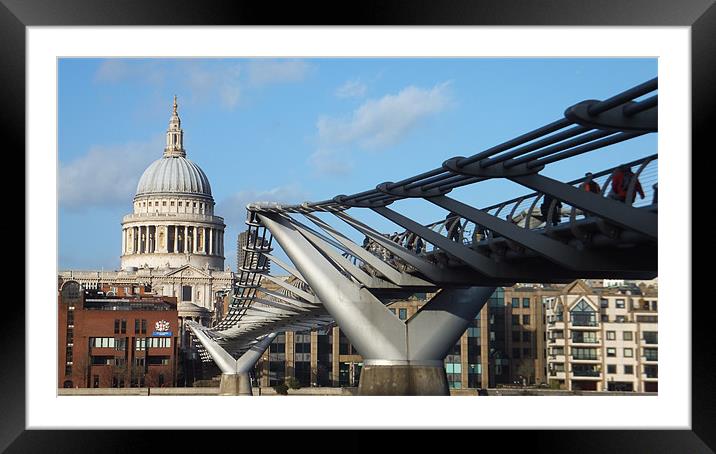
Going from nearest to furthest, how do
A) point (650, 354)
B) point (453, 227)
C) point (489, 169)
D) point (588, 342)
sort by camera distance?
point (489, 169) → point (453, 227) → point (650, 354) → point (588, 342)

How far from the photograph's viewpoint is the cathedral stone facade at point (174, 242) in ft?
A: 366

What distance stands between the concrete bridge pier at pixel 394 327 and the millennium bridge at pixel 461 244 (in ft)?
0.08

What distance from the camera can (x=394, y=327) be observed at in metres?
27.3

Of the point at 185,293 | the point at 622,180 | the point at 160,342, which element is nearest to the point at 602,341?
the point at 160,342

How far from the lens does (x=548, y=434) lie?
12688 millimetres

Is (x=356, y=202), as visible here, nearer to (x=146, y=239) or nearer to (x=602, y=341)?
(x=602, y=341)

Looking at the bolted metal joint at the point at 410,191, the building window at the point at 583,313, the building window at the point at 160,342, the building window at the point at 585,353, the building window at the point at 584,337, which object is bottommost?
the building window at the point at 585,353

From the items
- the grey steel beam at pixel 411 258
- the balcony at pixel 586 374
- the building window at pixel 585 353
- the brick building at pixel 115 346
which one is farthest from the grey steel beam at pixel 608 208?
the brick building at pixel 115 346

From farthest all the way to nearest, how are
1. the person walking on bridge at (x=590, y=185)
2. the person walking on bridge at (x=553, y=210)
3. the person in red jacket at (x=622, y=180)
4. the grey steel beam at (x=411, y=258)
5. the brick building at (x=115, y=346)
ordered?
the brick building at (x=115, y=346) → the grey steel beam at (x=411, y=258) → the person walking on bridge at (x=553, y=210) → the person walking on bridge at (x=590, y=185) → the person in red jacket at (x=622, y=180)

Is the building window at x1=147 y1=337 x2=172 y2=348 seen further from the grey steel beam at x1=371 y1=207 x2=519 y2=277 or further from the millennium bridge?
the grey steel beam at x1=371 y1=207 x2=519 y2=277

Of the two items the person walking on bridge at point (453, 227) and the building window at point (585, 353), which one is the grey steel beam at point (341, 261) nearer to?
the person walking on bridge at point (453, 227)
